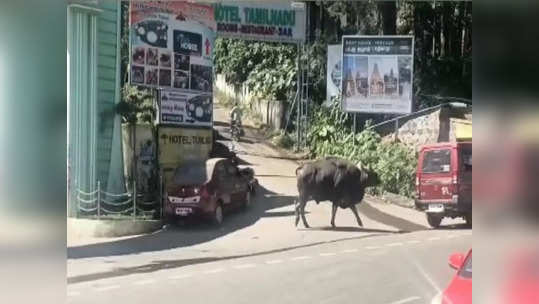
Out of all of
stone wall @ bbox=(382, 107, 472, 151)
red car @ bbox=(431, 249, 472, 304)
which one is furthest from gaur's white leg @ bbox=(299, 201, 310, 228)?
red car @ bbox=(431, 249, 472, 304)

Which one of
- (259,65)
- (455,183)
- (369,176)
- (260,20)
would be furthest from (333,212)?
(260,20)

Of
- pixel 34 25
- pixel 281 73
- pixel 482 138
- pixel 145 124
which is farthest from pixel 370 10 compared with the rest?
pixel 34 25

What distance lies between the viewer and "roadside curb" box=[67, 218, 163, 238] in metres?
2.66

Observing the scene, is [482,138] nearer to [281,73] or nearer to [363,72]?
[363,72]

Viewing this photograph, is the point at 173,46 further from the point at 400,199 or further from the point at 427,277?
the point at 427,277

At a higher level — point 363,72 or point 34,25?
point 34,25

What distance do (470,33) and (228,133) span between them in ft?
3.08

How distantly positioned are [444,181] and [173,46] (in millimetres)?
1114

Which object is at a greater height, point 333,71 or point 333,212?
point 333,71

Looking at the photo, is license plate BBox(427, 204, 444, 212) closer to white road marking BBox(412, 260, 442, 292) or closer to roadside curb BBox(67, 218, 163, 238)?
white road marking BBox(412, 260, 442, 292)

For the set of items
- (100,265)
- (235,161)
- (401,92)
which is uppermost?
(401,92)

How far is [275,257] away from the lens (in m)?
2.60

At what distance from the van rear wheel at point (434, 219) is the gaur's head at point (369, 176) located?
22 centimetres

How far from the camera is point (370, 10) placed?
8.41ft
